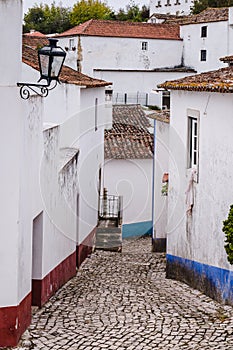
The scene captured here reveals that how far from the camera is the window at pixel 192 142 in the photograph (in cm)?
1330

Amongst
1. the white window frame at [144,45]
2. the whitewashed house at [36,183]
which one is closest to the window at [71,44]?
the white window frame at [144,45]

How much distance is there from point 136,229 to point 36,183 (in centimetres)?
1537

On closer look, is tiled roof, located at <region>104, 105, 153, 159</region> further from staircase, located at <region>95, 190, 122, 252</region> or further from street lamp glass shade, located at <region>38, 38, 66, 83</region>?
street lamp glass shade, located at <region>38, 38, 66, 83</region>

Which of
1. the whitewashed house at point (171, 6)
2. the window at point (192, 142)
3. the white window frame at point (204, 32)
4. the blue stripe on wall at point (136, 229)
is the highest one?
the whitewashed house at point (171, 6)

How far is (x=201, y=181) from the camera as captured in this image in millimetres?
12680

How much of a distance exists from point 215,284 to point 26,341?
13.5 feet

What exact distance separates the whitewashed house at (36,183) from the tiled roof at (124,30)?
1077 inches

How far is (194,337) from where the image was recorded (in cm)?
927

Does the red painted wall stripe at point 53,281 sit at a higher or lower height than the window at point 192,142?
lower

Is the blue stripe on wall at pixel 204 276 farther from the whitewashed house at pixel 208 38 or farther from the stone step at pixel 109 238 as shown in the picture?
the whitewashed house at pixel 208 38

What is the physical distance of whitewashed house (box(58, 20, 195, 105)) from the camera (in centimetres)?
4469

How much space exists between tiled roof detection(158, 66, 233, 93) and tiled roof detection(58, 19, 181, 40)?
1278 inches

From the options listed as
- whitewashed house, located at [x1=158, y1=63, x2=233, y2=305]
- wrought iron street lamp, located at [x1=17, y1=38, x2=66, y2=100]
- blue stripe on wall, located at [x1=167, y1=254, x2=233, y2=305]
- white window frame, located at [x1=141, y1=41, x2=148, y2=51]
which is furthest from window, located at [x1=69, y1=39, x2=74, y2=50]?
wrought iron street lamp, located at [x1=17, y1=38, x2=66, y2=100]

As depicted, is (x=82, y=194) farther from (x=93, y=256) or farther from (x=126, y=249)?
(x=126, y=249)
